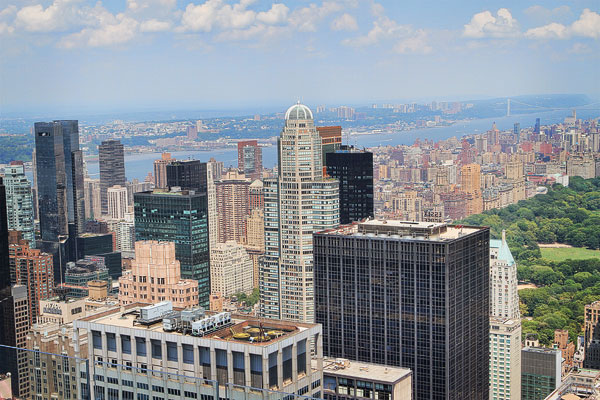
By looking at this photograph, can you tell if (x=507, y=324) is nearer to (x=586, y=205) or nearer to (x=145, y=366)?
(x=145, y=366)

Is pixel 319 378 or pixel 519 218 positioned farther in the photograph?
pixel 519 218

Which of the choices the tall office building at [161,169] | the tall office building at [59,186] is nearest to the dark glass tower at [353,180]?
the tall office building at [161,169]

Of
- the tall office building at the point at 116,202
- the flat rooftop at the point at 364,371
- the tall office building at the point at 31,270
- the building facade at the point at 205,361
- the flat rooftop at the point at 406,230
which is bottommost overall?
the tall office building at the point at 31,270

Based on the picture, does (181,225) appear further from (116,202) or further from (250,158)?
(116,202)

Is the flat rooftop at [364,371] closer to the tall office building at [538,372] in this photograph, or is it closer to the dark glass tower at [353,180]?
the tall office building at [538,372]

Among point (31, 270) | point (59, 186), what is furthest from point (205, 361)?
point (59, 186)

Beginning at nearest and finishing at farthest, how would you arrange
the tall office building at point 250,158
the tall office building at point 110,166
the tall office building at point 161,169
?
1. the tall office building at point 161,169
2. the tall office building at point 250,158
3. the tall office building at point 110,166

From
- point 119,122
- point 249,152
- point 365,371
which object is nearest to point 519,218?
point 249,152
